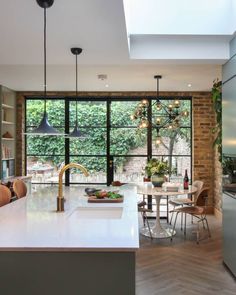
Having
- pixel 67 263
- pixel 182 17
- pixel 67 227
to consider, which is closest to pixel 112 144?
pixel 182 17

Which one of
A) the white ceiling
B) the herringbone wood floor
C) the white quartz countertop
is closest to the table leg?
the herringbone wood floor

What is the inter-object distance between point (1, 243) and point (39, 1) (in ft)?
5.51

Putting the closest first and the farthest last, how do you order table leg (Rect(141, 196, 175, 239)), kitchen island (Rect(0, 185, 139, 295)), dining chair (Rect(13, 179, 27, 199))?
kitchen island (Rect(0, 185, 139, 295)) → dining chair (Rect(13, 179, 27, 199)) → table leg (Rect(141, 196, 175, 239))

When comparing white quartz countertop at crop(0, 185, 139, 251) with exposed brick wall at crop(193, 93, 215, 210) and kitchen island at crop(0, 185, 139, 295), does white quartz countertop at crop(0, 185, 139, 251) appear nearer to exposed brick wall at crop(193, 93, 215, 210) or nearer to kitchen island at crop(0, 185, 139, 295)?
kitchen island at crop(0, 185, 139, 295)

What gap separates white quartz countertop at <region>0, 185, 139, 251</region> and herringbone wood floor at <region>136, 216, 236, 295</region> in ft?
3.61

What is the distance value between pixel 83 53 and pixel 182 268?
2836mm

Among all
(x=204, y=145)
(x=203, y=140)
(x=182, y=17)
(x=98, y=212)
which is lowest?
(x=98, y=212)

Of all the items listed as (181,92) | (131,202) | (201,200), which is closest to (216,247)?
(201,200)

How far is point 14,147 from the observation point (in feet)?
23.2

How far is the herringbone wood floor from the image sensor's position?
336 centimetres

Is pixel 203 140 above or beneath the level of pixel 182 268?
above

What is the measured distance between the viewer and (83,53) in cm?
369

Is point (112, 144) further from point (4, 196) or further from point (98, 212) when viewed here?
point (98, 212)

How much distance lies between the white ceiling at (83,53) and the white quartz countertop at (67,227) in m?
1.60
